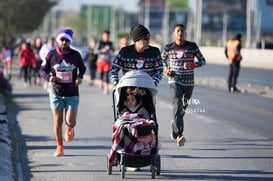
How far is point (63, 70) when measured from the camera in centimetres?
1200

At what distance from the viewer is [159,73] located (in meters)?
10.9

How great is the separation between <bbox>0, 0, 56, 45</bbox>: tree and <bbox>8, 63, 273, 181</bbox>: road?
119ft

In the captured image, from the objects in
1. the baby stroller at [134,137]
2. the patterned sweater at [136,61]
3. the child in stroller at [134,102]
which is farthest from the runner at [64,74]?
the baby stroller at [134,137]

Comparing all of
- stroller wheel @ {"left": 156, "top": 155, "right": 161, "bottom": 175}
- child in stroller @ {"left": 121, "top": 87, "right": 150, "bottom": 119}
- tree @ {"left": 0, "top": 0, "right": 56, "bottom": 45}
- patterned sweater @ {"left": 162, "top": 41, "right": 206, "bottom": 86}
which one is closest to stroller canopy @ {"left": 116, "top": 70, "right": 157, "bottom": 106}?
Answer: child in stroller @ {"left": 121, "top": 87, "right": 150, "bottom": 119}

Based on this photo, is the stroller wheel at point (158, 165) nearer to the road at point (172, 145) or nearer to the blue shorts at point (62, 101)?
the road at point (172, 145)

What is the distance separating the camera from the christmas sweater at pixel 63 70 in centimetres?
1199

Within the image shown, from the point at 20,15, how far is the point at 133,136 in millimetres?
51407

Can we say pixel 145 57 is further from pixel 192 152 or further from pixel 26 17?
pixel 26 17

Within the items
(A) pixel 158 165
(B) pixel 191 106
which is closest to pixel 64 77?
(A) pixel 158 165

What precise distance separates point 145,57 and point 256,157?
238 centimetres

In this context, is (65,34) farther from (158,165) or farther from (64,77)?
(158,165)

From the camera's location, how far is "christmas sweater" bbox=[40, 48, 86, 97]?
1199 centimetres

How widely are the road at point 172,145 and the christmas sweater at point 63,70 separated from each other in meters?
0.96

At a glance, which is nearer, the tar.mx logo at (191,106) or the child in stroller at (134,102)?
the child in stroller at (134,102)
